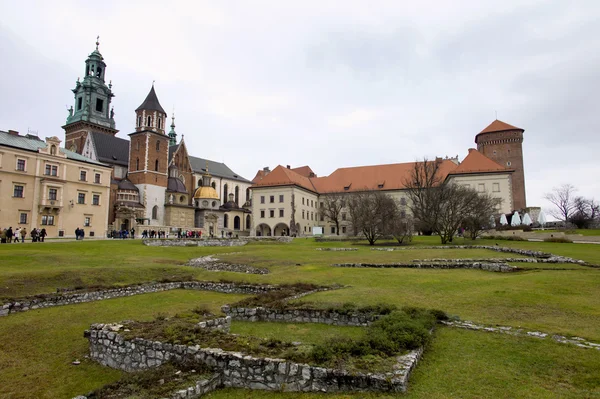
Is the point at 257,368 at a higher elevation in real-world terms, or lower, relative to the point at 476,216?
lower

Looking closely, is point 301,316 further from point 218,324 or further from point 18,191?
point 18,191

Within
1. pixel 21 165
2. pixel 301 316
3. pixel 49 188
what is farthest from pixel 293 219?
pixel 301 316

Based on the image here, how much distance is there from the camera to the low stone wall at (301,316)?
10.1 meters

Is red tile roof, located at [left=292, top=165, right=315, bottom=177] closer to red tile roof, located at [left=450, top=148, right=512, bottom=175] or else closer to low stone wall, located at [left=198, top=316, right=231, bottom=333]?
red tile roof, located at [left=450, top=148, right=512, bottom=175]

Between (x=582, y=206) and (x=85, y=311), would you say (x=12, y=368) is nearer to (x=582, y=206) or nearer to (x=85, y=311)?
(x=85, y=311)

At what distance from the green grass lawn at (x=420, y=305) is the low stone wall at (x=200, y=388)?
27cm

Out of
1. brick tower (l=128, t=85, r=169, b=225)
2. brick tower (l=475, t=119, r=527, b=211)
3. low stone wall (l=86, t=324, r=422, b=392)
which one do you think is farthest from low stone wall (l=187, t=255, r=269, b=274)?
brick tower (l=475, t=119, r=527, b=211)

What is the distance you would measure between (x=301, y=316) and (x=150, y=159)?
61644mm

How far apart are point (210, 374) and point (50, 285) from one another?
12.8 metres

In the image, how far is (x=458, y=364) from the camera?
22.5ft

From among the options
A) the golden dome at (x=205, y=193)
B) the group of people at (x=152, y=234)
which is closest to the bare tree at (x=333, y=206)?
the golden dome at (x=205, y=193)

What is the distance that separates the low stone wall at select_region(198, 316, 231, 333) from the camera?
8.94 m

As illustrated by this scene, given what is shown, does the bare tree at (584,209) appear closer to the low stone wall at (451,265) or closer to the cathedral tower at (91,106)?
the low stone wall at (451,265)

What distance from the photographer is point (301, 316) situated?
10883 millimetres
